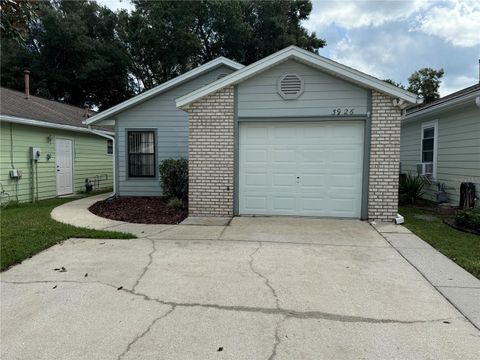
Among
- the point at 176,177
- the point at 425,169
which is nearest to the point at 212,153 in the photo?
the point at 176,177

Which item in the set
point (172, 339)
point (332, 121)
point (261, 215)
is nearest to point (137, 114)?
point (261, 215)

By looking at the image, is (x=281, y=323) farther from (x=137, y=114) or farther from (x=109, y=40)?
(x=109, y=40)

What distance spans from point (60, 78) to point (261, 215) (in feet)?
78.4

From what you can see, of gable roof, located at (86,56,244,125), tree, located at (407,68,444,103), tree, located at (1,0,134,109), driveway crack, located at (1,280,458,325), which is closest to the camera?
driveway crack, located at (1,280,458,325)

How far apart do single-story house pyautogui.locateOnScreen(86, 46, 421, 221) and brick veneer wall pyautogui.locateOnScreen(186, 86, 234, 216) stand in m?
0.02

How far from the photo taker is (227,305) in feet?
11.2

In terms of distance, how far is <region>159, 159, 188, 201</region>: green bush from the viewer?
9711 millimetres

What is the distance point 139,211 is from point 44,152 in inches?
205

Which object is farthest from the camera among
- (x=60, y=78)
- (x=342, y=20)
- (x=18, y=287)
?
(x=60, y=78)

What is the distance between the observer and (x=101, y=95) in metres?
28.1

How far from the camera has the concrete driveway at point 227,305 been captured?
269 cm

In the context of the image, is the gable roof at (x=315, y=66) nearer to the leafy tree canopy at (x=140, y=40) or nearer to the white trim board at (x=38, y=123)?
the white trim board at (x=38, y=123)

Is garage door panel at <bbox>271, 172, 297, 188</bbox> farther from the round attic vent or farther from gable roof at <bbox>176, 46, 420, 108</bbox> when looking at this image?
gable roof at <bbox>176, 46, 420, 108</bbox>

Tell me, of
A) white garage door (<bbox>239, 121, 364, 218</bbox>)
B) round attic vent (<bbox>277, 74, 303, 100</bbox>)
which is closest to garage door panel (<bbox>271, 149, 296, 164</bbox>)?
white garage door (<bbox>239, 121, 364, 218</bbox>)
